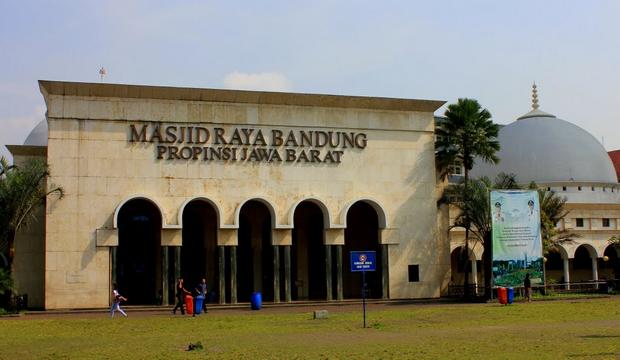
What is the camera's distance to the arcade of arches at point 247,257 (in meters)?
45.0

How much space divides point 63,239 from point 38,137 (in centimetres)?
2617

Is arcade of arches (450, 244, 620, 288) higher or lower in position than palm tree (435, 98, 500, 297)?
lower

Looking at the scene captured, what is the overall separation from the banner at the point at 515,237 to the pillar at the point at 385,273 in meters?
6.51

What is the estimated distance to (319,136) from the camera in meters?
45.4

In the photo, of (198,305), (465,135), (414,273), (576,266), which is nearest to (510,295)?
(414,273)

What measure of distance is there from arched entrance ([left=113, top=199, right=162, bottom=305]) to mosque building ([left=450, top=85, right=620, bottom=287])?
29853 millimetres

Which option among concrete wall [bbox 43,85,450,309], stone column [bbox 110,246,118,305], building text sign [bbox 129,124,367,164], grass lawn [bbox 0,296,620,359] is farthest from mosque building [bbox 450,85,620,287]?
stone column [bbox 110,246,118,305]

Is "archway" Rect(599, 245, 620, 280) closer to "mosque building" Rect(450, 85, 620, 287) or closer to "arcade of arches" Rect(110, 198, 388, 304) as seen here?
"mosque building" Rect(450, 85, 620, 287)

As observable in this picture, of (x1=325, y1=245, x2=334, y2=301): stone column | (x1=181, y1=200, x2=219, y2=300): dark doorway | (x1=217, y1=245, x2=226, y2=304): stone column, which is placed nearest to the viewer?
(x1=217, y1=245, x2=226, y2=304): stone column

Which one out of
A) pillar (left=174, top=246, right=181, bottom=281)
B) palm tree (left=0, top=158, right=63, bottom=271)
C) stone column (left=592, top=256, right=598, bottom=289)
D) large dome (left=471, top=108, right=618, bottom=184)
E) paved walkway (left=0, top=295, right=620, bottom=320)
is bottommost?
paved walkway (left=0, top=295, right=620, bottom=320)

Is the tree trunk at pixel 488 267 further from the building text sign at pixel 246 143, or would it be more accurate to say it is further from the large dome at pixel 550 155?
the large dome at pixel 550 155

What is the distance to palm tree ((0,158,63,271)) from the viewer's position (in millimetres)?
37781

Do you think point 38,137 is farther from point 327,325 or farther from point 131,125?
point 327,325

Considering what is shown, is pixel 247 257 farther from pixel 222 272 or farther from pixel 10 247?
pixel 10 247
